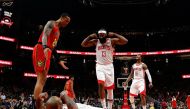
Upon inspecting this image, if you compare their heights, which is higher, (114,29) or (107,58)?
(114,29)

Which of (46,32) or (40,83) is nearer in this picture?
(40,83)

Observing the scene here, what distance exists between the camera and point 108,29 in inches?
1501

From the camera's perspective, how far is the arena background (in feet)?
109

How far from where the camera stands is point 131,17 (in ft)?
122

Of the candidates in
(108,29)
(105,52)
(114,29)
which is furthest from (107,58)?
(114,29)

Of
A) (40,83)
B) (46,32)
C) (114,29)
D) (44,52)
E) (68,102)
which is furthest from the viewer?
(114,29)

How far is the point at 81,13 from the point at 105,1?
217 inches

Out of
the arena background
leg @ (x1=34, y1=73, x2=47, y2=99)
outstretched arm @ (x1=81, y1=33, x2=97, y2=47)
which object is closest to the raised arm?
leg @ (x1=34, y1=73, x2=47, y2=99)

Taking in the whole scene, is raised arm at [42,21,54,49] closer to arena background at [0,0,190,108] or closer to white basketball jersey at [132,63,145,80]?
white basketball jersey at [132,63,145,80]

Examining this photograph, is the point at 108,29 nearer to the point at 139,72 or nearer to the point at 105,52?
the point at 139,72

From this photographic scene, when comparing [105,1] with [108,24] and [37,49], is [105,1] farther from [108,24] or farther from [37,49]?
[37,49]

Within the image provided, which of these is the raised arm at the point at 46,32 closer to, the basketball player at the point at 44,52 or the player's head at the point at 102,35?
the basketball player at the point at 44,52

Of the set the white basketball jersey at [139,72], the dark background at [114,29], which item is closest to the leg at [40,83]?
the white basketball jersey at [139,72]

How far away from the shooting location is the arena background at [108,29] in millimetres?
33188
